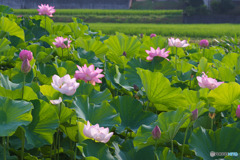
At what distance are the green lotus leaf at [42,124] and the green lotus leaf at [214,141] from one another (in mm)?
255

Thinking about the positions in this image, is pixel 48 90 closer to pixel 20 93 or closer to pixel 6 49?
pixel 20 93

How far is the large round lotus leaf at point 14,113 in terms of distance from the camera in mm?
521

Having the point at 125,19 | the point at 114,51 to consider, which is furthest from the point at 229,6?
the point at 114,51

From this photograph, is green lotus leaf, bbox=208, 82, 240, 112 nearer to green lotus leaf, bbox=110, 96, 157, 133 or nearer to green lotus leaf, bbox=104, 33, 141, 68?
green lotus leaf, bbox=110, 96, 157, 133

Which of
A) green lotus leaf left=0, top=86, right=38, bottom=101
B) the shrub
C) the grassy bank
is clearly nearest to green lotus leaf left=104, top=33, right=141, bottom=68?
green lotus leaf left=0, top=86, right=38, bottom=101

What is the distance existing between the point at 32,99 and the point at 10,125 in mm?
89

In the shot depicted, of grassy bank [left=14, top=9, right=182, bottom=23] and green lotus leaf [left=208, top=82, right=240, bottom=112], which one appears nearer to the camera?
green lotus leaf [left=208, top=82, right=240, bottom=112]

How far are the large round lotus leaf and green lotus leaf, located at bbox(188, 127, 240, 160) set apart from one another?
0.30m

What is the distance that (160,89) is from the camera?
71 centimetres

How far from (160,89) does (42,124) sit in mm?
279

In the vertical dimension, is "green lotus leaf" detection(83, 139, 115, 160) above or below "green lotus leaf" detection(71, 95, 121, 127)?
below

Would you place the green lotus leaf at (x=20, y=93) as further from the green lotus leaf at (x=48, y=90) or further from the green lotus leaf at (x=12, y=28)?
the green lotus leaf at (x=12, y=28)

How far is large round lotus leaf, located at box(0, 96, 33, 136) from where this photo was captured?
0.52 m

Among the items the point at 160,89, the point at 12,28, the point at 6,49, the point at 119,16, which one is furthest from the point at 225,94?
the point at 119,16
